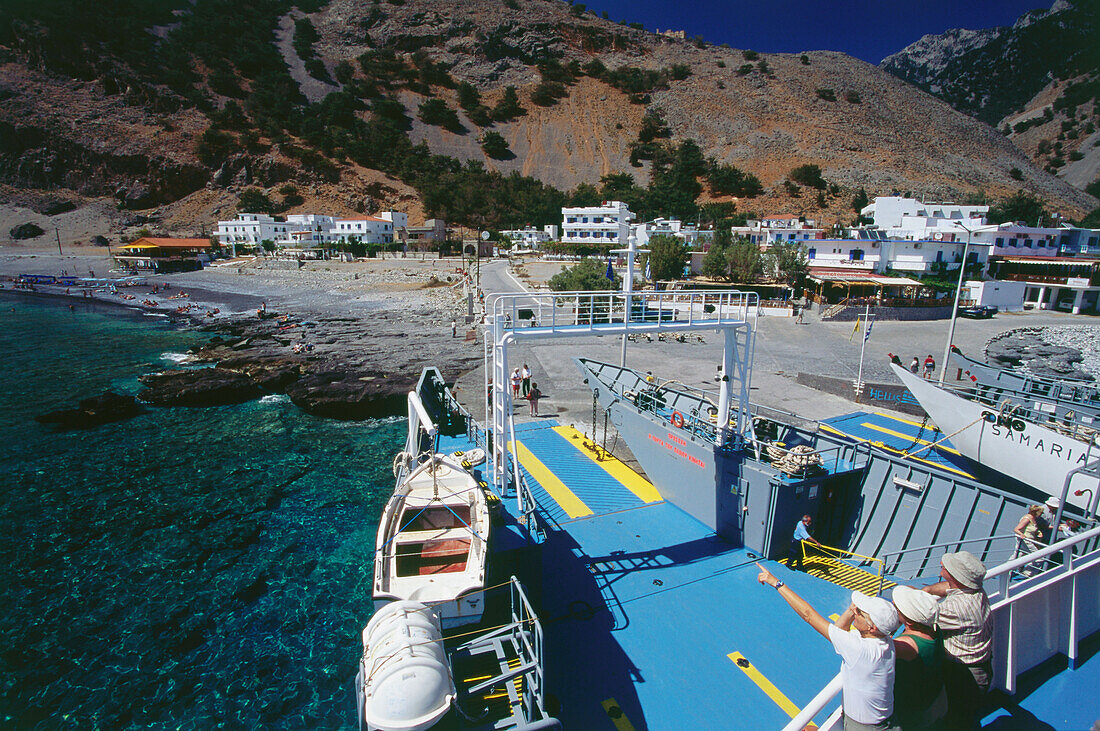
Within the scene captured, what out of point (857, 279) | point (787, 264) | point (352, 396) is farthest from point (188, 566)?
point (857, 279)

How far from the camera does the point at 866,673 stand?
9.64 feet

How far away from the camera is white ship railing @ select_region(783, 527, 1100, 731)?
3979 millimetres

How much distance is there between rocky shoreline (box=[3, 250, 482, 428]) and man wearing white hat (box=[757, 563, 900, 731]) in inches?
724

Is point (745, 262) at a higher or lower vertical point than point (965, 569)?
higher

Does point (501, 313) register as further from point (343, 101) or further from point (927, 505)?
point (343, 101)

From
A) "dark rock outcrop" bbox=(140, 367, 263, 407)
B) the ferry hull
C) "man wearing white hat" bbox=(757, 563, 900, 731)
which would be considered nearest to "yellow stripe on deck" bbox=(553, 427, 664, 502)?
the ferry hull

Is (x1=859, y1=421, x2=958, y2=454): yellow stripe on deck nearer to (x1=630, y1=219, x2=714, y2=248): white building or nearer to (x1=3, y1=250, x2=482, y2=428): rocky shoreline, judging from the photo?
(x1=3, y1=250, x2=482, y2=428): rocky shoreline

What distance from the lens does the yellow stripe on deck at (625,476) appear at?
1165 cm

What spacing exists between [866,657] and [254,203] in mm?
109479

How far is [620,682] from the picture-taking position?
6582mm

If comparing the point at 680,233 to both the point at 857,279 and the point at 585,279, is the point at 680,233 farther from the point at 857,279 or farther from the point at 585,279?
the point at 585,279

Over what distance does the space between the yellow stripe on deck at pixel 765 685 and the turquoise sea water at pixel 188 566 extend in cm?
561

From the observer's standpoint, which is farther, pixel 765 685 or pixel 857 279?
pixel 857 279

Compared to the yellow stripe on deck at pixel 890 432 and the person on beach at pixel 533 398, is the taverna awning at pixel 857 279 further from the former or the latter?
the person on beach at pixel 533 398
